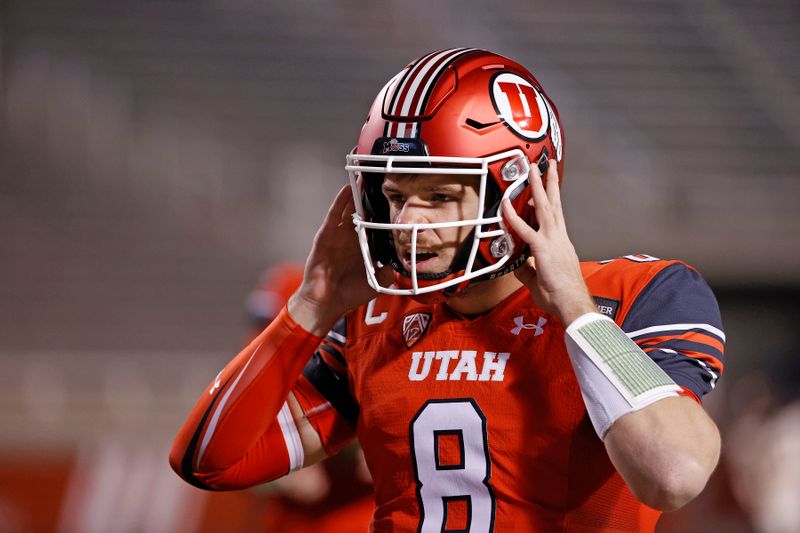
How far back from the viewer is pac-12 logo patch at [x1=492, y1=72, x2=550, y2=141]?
1901 mm

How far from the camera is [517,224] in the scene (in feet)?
5.88

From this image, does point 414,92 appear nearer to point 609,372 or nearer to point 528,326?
point 528,326

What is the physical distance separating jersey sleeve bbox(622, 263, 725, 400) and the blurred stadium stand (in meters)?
5.88

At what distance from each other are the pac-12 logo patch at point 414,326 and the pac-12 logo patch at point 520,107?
39cm

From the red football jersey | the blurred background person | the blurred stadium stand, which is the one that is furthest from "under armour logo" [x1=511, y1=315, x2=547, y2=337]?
the blurred stadium stand

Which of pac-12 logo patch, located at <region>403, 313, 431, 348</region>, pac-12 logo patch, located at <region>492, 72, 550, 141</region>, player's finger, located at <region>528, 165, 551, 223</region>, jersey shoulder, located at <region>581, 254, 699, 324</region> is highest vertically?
pac-12 logo patch, located at <region>492, 72, 550, 141</region>

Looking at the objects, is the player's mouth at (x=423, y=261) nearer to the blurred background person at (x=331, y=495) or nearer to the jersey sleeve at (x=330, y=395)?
the jersey sleeve at (x=330, y=395)

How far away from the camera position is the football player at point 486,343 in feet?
5.74

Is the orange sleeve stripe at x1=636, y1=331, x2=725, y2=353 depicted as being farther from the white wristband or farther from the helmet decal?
the helmet decal

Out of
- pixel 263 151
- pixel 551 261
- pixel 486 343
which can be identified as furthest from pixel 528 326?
pixel 263 151

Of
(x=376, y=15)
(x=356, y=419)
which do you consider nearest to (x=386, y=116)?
(x=356, y=419)

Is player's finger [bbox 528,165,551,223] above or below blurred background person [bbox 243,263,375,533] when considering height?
above

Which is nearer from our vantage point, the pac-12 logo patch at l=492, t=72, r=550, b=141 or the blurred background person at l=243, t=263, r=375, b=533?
the pac-12 logo patch at l=492, t=72, r=550, b=141

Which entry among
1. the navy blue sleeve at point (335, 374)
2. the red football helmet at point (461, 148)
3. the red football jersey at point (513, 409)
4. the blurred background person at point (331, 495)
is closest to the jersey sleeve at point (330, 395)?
the navy blue sleeve at point (335, 374)
